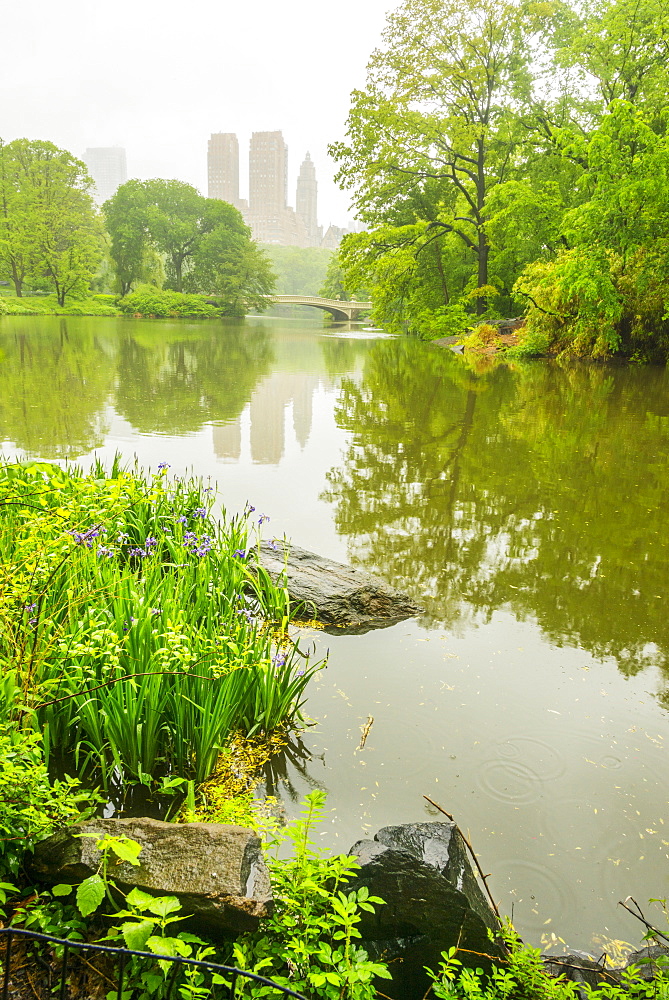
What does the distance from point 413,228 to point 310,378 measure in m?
14.7

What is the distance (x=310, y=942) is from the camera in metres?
1.90

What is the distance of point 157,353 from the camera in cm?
2239

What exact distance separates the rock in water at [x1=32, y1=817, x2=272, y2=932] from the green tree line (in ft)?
194

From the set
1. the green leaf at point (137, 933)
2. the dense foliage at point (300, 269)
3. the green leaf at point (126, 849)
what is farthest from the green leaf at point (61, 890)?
the dense foliage at point (300, 269)

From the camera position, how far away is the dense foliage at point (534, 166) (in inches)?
762

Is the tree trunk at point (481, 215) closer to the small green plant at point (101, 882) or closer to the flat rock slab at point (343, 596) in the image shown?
the flat rock slab at point (343, 596)

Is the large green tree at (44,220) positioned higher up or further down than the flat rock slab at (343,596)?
higher up

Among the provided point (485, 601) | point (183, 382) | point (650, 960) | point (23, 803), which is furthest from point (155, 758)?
point (183, 382)

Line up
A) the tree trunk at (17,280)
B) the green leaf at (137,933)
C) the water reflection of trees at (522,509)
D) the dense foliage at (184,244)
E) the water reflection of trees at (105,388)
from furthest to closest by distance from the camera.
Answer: the dense foliage at (184,244) < the tree trunk at (17,280) < the water reflection of trees at (105,388) < the water reflection of trees at (522,509) < the green leaf at (137,933)

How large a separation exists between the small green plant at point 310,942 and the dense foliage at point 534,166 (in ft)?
65.0

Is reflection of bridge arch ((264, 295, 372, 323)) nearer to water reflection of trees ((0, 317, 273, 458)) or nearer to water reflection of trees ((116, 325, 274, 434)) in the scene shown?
water reflection of trees ((116, 325, 274, 434))

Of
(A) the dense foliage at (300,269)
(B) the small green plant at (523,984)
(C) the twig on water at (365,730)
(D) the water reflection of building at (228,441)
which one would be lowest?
(C) the twig on water at (365,730)

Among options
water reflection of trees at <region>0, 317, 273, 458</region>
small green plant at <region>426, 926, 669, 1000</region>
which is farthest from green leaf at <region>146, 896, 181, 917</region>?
water reflection of trees at <region>0, 317, 273, 458</region>

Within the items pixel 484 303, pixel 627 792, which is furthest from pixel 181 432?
pixel 484 303
